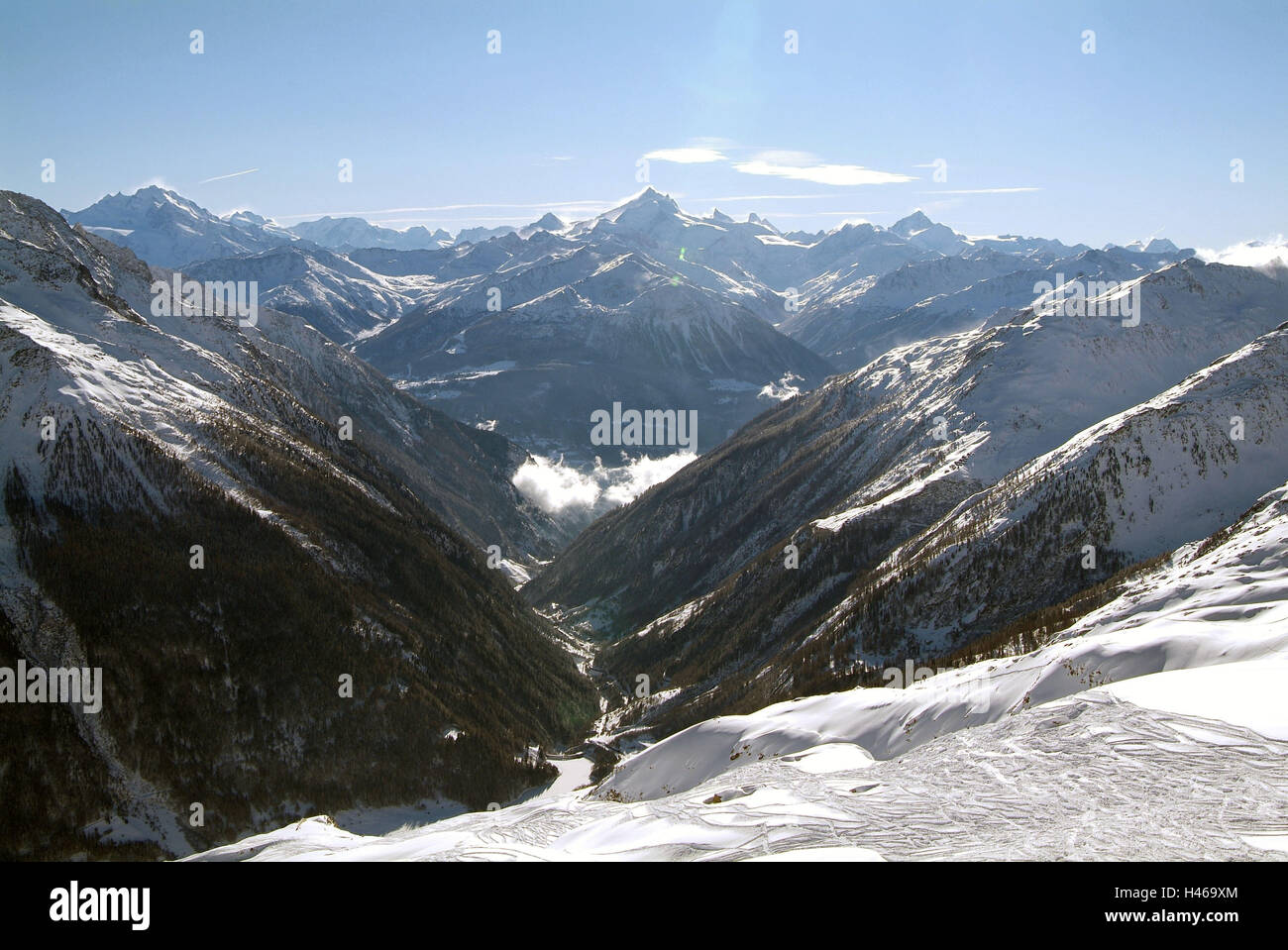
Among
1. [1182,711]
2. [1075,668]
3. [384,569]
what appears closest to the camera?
[1182,711]

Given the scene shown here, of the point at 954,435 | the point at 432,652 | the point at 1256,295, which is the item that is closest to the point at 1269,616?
the point at 432,652

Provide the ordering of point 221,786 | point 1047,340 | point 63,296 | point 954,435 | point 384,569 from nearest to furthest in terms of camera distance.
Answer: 1. point 221,786
2. point 384,569
3. point 63,296
4. point 954,435
5. point 1047,340

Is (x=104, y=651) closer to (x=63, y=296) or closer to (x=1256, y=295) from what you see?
(x=63, y=296)

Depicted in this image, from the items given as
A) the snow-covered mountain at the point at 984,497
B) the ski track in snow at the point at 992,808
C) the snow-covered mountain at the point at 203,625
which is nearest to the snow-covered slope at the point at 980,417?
the snow-covered mountain at the point at 984,497

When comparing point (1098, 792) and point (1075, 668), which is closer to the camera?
point (1098, 792)

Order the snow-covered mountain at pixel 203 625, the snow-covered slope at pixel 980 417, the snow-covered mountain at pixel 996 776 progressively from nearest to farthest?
the snow-covered mountain at pixel 996 776, the snow-covered mountain at pixel 203 625, the snow-covered slope at pixel 980 417

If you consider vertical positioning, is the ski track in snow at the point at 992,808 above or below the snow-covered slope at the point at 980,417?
→ below

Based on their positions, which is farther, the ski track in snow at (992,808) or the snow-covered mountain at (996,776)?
the snow-covered mountain at (996,776)

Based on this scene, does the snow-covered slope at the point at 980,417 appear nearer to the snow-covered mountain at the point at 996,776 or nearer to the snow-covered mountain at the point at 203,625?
the snow-covered mountain at the point at 203,625
